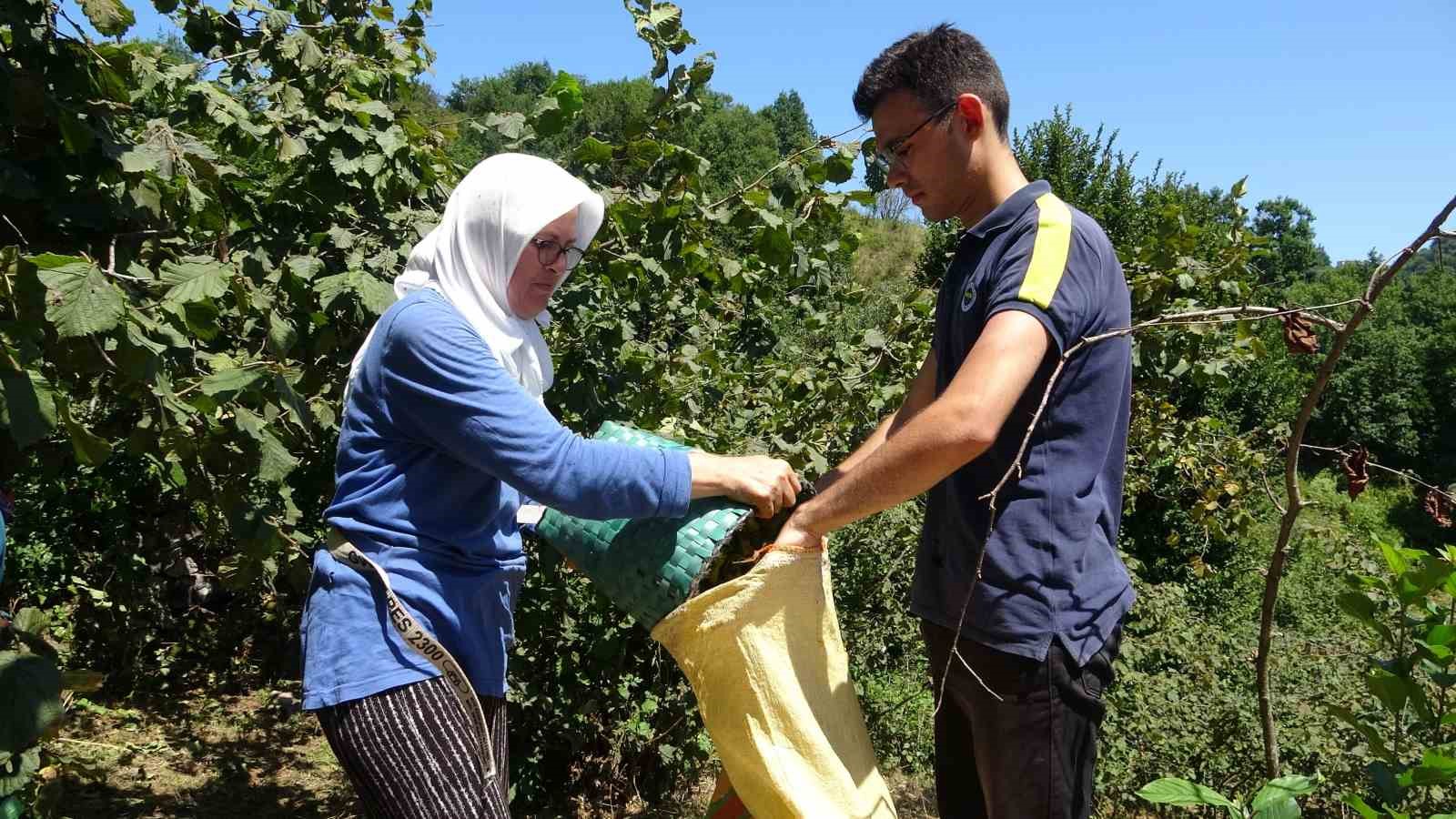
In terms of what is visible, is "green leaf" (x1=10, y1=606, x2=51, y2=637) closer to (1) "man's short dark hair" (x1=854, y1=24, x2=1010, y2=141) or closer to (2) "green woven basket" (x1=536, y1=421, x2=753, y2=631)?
(2) "green woven basket" (x1=536, y1=421, x2=753, y2=631)

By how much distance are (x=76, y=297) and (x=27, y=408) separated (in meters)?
0.18

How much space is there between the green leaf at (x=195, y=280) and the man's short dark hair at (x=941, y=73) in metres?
1.31

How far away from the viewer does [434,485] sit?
65.2 inches

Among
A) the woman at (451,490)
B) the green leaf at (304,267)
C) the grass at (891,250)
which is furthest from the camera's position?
the grass at (891,250)

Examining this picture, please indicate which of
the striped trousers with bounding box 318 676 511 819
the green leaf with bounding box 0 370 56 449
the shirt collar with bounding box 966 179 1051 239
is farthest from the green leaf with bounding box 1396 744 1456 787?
the green leaf with bounding box 0 370 56 449

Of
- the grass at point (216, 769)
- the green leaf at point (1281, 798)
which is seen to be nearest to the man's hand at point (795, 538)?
the green leaf at point (1281, 798)

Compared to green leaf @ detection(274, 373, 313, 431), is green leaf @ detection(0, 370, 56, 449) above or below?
below

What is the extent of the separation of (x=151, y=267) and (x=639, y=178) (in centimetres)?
131

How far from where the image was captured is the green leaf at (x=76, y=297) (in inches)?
63.1

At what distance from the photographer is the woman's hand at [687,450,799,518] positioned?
5.59 feet

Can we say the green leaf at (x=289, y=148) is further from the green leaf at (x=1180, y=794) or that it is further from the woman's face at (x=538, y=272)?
the green leaf at (x=1180, y=794)

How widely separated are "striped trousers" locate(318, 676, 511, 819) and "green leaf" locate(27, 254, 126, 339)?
68cm

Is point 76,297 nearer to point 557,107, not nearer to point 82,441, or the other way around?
point 82,441

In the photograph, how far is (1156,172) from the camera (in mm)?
20875
